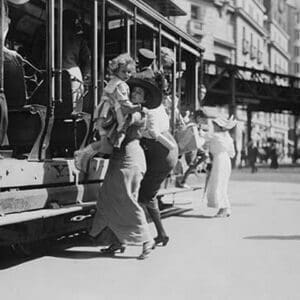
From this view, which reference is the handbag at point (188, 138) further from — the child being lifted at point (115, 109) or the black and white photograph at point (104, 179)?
the child being lifted at point (115, 109)

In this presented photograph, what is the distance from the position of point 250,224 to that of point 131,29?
10.9ft

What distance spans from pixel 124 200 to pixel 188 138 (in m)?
3.82

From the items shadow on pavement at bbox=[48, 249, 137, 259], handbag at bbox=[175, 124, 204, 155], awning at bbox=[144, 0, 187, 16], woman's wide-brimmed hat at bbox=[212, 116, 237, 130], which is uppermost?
awning at bbox=[144, 0, 187, 16]

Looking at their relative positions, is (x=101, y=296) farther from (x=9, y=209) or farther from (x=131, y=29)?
(x=131, y=29)

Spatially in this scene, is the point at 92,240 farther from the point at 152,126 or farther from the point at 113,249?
the point at 152,126

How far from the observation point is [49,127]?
7309 mm

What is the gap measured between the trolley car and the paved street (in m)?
0.36

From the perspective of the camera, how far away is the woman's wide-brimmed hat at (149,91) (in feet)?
24.3

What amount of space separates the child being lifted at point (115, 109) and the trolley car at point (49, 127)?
1.77ft

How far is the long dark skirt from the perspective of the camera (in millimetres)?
6980

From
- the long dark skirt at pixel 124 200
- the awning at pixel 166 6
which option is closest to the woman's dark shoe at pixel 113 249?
the long dark skirt at pixel 124 200

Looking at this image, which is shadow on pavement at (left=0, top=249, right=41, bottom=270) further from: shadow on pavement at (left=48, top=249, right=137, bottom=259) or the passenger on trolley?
the passenger on trolley

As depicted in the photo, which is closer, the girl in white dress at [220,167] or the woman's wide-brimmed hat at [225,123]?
the girl in white dress at [220,167]

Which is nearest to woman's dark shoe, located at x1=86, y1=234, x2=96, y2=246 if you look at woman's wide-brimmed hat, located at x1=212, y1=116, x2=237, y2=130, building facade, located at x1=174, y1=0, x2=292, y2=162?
woman's wide-brimmed hat, located at x1=212, y1=116, x2=237, y2=130
